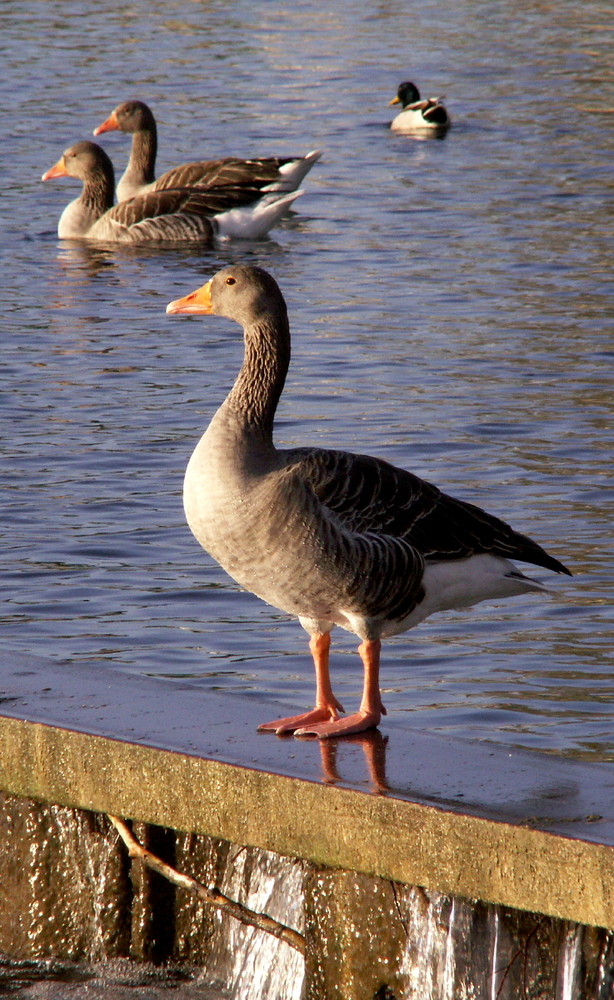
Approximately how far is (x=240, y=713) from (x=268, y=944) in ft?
2.82

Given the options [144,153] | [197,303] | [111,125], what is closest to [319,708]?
[197,303]

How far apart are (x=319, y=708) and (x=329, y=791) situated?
915 millimetres

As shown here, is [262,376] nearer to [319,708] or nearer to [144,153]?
[319,708]

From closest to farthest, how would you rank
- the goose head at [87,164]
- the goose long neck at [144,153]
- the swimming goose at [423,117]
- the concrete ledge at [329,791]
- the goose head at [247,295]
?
the concrete ledge at [329,791] → the goose head at [247,295] → the goose head at [87,164] → the goose long neck at [144,153] → the swimming goose at [423,117]

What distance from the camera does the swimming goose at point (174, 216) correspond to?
822 inches

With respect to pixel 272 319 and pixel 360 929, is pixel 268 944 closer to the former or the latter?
pixel 360 929

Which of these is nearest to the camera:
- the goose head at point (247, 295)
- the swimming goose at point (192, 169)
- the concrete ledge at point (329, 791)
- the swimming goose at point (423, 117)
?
the concrete ledge at point (329, 791)

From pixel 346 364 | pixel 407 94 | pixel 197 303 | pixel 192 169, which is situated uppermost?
pixel 197 303

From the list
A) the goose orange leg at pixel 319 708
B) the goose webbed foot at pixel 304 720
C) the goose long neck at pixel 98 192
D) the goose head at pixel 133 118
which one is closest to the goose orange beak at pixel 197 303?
the goose orange leg at pixel 319 708

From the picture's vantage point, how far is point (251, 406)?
6.08m

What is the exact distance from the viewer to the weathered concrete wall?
5.22 metres

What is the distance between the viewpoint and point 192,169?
21.5 m

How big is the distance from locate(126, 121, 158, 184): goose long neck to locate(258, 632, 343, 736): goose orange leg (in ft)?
54.3

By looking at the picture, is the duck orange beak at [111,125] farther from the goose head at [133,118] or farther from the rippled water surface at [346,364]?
the rippled water surface at [346,364]
